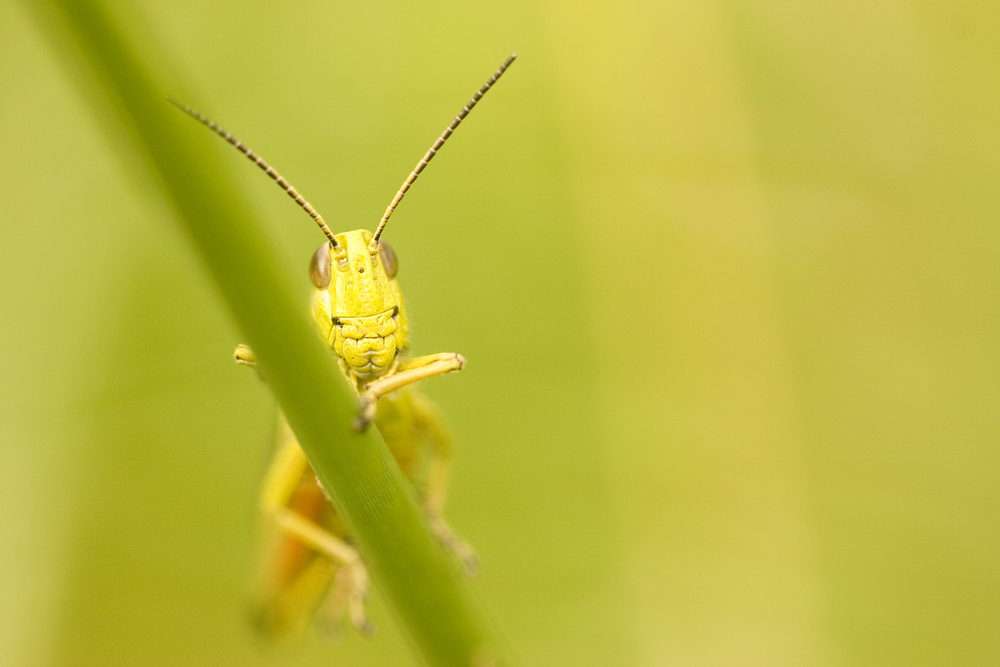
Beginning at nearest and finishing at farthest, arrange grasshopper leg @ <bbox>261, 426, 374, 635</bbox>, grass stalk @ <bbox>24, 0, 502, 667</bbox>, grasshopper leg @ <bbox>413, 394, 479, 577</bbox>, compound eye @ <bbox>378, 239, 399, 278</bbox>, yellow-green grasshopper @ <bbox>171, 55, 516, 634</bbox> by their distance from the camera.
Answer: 1. grass stalk @ <bbox>24, 0, 502, 667</bbox>
2. yellow-green grasshopper @ <bbox>171, 55, 516, 634</bbox>
3. compound eye @ <bbox>378, 239, 399, 278</bbox>
4. grasshopper leg @ <bbox>261, 426, 374, 635</bbox>
5. grasshopper leg @ <bbox>413, 394, 479, 577</bbox>

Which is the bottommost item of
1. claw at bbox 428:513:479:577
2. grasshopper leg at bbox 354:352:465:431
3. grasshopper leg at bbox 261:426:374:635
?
claw at bbox 428:513:479:577

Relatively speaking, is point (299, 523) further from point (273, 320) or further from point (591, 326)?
point (273, 320)

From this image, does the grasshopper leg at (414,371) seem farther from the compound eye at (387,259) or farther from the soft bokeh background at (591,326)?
the soft bokeh background at (591,326)

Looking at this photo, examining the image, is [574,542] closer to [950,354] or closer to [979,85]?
[950,354]

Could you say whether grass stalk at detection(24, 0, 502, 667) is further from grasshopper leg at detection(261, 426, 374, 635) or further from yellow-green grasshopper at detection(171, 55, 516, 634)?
grasshopper leg at detection(261, 426, 374, 635)

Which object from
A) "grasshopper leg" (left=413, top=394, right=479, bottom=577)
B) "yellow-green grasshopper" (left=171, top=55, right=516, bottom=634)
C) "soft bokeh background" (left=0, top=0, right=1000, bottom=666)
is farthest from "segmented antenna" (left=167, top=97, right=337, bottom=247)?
"soft bokeh background" (left=0, top=0, right=1000, bottom=666)

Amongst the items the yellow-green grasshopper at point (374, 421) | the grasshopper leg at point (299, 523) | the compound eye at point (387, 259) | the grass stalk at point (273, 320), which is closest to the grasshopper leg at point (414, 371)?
the yellow-green grasshopper at point (374, 421)

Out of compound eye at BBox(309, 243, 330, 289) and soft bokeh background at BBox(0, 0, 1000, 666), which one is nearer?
compound eye at BBox(309, 243, 330, 289)
